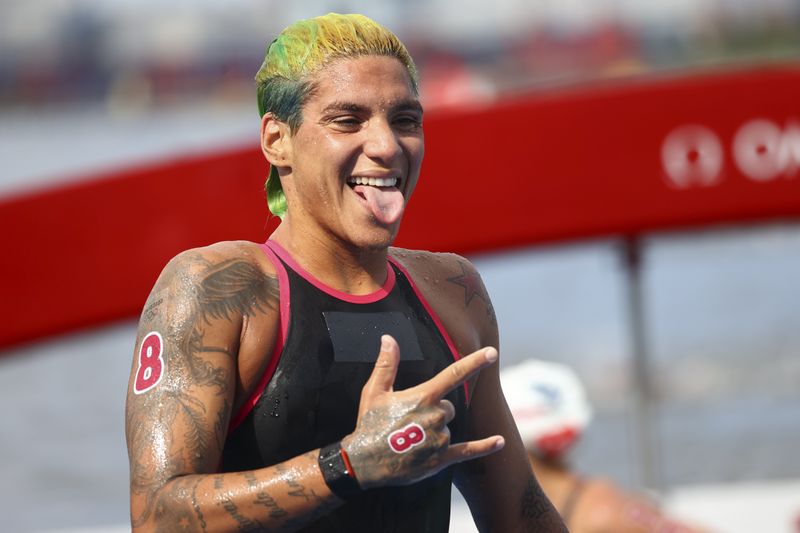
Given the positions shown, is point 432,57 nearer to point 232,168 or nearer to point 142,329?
point 232,168

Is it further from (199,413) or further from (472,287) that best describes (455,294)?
(199,413)

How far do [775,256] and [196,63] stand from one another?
1756 cm

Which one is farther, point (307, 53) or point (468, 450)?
point (307, 53)

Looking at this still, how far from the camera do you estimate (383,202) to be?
2.66 metres

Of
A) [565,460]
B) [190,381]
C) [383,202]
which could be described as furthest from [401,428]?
[565,460]

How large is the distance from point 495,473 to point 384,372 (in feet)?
2.36

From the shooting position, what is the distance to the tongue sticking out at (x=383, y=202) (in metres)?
2.66

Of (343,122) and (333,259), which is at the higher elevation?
(343,122)

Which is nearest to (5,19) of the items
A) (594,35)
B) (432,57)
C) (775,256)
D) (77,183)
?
(432,57)

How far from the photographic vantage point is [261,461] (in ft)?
8.34

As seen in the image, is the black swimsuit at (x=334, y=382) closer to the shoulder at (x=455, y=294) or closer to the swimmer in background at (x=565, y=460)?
the shoulder at (x=455, y=294)

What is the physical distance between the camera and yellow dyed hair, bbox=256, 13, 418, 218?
268 cm

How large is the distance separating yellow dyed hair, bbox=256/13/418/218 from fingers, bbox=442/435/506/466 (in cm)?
75

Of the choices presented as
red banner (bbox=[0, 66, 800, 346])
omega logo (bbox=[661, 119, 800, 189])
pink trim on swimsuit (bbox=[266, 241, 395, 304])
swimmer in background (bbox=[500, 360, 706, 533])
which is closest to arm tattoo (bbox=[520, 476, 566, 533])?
pink trim on swimsuit (bbox=[266, 241, 395, 304])
